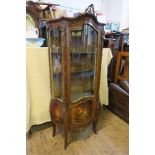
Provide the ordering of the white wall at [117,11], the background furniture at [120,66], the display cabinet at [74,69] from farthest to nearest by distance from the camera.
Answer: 1. the white wall at [117,11]
2. the background furniture at [120,66]
3. the display cabinet at [74,69]

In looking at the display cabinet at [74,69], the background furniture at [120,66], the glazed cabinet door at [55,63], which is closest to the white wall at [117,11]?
the background furniture at [120,66]

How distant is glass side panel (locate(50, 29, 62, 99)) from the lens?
169cm

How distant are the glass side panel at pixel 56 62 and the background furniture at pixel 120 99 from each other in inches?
38.0

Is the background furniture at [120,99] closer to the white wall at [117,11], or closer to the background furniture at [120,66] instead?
the background furniture at [120,66]

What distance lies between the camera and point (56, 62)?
1783mm

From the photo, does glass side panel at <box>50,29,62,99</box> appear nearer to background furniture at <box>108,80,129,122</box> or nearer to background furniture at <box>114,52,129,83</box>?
background furniture at <box>108,80,129,122</box>

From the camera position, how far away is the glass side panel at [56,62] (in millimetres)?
1691

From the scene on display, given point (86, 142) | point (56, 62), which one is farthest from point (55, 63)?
point (86, 142)

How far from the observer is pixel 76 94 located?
6.28 ft
